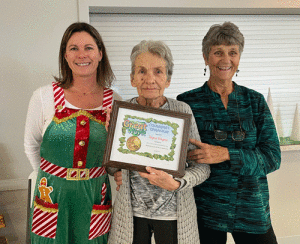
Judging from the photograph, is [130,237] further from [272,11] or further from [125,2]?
[272,11]

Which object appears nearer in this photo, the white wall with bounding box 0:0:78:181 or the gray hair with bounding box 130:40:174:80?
the gray hair with bounding box 130:40:174:80

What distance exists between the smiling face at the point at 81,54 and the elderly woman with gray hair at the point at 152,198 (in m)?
0.30

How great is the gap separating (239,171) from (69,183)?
35.6 inches

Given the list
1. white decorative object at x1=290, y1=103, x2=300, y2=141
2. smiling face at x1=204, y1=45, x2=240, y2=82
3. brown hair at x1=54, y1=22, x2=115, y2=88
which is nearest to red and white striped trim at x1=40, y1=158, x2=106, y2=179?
brown hair at x1=54, y1=22, x2=115, y2=88

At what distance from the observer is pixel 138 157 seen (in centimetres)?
128

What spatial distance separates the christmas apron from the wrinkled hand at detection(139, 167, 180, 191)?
1.37ft

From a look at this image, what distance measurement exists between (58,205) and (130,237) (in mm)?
441

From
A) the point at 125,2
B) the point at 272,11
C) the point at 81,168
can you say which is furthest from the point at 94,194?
the point at 272,11

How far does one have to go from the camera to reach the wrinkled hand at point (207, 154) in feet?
4.67

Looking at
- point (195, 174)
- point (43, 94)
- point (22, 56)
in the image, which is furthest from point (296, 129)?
point (22, 56)

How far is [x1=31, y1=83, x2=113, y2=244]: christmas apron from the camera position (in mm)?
1515

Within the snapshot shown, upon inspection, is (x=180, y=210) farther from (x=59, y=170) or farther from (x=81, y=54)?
(x=81, y=54)

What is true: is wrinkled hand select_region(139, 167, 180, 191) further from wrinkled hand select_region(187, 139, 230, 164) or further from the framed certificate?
wrinkled hand select_region(187, 139, 230, 164)

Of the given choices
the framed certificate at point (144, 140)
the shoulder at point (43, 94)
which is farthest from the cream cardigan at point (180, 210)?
the shoulder at point (43, 94)
